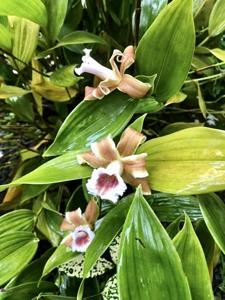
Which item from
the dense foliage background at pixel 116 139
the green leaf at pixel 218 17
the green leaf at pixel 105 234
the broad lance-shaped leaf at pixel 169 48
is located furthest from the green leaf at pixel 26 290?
the green leaf at pixel 218 17

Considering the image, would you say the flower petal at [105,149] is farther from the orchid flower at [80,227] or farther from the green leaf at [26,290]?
the green leaf at [26,290]

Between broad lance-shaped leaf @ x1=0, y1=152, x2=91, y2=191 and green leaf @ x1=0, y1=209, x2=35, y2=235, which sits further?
green leaf @ x1=0, y1=209, x2=35, y2=235

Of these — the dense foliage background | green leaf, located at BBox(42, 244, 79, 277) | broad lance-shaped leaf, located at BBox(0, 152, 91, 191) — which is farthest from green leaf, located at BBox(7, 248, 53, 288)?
broad lance-shaped leaf, located at BBox(0, 152, 91, 191)

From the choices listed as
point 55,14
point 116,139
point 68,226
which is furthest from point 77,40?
point 68,226

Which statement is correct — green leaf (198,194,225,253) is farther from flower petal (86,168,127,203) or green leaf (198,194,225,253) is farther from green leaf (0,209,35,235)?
green leaf (0,209,35,235)

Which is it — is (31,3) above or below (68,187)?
above

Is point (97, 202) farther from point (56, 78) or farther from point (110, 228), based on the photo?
point (56, 78)

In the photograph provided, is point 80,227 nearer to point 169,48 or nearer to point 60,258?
point 60,258

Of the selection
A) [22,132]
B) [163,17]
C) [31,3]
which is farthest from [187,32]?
[22,132]
